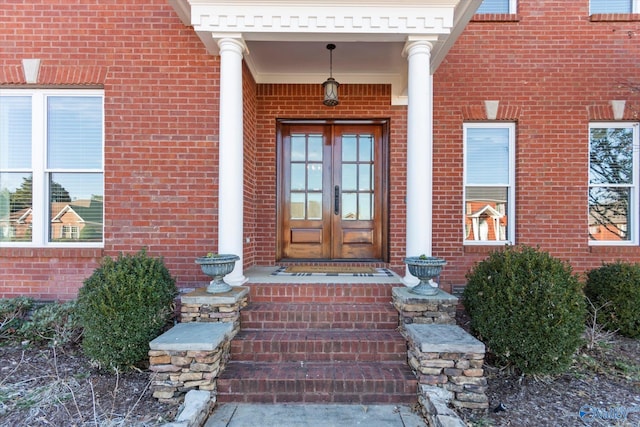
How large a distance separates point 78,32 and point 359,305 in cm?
467

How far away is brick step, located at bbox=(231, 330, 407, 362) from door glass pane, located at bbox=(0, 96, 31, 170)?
3745 millimetres

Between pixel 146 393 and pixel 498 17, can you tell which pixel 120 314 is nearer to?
pixel 146 393

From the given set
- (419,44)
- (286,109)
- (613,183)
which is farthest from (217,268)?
(613,183)

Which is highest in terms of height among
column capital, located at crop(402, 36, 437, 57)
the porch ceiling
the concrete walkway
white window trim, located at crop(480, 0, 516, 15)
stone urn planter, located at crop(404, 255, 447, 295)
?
white window trim, located at crop(480, 0, 516, 15)

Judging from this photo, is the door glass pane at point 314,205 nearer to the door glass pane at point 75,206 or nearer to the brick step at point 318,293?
the brick step at point 318,293

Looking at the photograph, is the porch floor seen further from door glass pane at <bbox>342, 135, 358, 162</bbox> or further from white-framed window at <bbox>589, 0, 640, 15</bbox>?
white-framed window at <bbox>589, 0, 640, 15</bbox>

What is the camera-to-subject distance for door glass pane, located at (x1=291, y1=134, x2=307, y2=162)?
206 inches

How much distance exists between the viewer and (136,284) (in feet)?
10.2

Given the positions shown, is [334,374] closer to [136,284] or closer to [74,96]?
[136,284]

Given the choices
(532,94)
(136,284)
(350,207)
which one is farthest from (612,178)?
(136,284)

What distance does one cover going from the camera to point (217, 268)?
3303 mm

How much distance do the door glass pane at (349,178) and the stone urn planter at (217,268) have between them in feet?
7.70

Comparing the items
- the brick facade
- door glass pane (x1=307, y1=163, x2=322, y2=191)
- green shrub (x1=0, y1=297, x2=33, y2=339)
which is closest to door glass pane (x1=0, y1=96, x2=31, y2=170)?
the brick facade

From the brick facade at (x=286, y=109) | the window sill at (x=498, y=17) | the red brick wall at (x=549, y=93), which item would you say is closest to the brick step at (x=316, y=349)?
the brick facade at (x=286, y=109)
